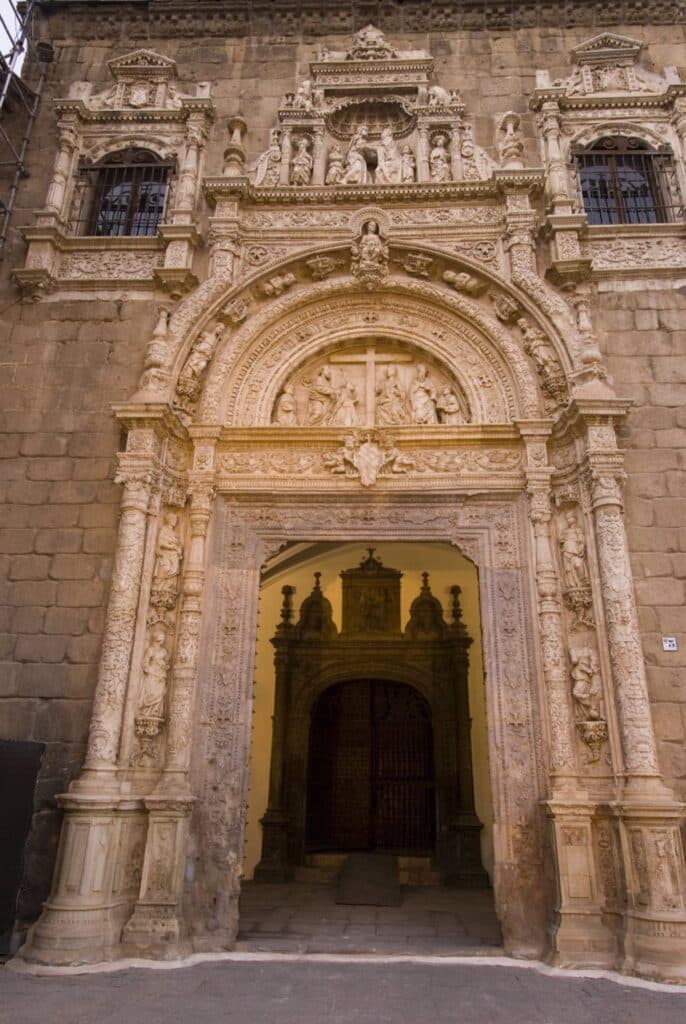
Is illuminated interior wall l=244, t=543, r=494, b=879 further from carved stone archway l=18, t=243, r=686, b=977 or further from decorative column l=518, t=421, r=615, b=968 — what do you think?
decorative column l=518, t=421, r=615, b=968

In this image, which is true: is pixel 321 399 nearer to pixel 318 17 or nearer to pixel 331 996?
pixel 331 996

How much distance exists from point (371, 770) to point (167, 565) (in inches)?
241

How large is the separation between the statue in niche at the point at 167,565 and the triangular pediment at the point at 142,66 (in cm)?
671

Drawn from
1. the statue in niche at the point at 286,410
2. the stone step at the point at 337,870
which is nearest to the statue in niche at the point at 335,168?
the statue in niche at the point at 286,410

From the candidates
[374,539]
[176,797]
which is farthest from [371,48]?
[176,797]

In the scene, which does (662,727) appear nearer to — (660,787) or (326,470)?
(660,787)

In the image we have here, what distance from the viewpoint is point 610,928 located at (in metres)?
5.16

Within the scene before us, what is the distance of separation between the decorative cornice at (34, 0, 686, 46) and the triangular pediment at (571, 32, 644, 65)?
452 millimetres

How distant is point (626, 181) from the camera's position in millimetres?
8398

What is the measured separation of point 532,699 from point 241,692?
2.71 meters

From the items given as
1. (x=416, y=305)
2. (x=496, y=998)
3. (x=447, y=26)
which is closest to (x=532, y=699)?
(x=496, y=998)

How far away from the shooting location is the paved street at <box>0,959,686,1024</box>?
393 cm

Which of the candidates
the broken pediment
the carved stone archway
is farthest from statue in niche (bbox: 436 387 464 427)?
the broken pediment

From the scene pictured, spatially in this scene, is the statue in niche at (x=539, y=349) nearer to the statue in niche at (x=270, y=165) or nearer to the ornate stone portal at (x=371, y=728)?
the statue in niche at (x=270, y=165)
